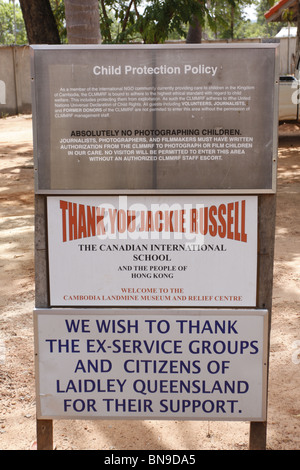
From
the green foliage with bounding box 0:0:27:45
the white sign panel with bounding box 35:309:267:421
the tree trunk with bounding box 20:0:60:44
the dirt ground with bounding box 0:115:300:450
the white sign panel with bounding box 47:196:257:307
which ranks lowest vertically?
the dirt ground with bounding box 0:115:300:450

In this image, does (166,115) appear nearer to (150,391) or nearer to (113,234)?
(113,234)

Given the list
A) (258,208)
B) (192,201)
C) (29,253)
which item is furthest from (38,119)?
(29,253)

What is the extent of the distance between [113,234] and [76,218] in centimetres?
18

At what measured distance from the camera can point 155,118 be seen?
257 cm

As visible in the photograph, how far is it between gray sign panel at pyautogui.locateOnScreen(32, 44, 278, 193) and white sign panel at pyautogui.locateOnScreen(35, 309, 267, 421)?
23.2 inches

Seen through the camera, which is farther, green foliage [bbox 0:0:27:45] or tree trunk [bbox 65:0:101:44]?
green foliage [bbox 0:0:27:45]

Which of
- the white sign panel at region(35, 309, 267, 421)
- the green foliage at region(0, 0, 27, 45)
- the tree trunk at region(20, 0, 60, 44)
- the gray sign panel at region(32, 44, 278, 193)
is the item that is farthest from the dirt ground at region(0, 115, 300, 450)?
the green foliage at region(0, 0, 27, 45)

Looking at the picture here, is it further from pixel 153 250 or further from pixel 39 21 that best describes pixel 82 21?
pixel 39 21

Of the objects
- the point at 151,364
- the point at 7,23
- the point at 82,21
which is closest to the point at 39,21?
the point at 82,21

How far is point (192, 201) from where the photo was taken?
264 centimetres

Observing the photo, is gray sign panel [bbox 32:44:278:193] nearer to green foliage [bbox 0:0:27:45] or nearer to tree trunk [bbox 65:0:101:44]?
tree trunk [bbox 65:0:101:44]

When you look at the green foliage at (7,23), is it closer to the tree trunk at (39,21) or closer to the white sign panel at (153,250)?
the tree trunk at (39,21)

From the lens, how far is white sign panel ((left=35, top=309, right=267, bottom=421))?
2729 millimetres

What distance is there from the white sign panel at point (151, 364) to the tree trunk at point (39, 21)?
766 centimetres
